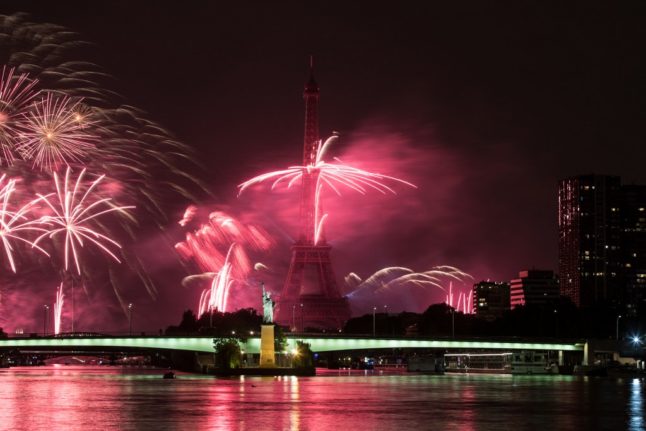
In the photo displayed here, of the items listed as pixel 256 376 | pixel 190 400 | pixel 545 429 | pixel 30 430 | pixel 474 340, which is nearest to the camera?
pixel 30 430

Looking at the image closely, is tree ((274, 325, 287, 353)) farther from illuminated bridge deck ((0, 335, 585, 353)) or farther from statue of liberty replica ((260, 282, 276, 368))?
statue of liberty replica ((260, 282, 276, 368))

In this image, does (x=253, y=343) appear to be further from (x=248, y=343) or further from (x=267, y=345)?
(x=267, y=345)

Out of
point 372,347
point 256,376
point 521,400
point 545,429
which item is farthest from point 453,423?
point 372,347

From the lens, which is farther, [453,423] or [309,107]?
[309,107]

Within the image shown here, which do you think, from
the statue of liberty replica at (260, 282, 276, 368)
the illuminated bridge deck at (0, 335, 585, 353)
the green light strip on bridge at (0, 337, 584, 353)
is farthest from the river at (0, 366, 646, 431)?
the green light strip on bridge at (0, 337, 584, 353)

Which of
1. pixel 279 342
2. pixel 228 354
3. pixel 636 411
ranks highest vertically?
pixel 279 342

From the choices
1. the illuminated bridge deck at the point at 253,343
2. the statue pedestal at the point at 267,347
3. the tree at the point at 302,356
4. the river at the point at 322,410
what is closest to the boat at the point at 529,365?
the illuminated bridge deck at the point at 253,343

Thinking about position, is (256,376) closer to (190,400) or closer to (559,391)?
(559,391)

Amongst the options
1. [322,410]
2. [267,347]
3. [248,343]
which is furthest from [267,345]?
[322,410]
